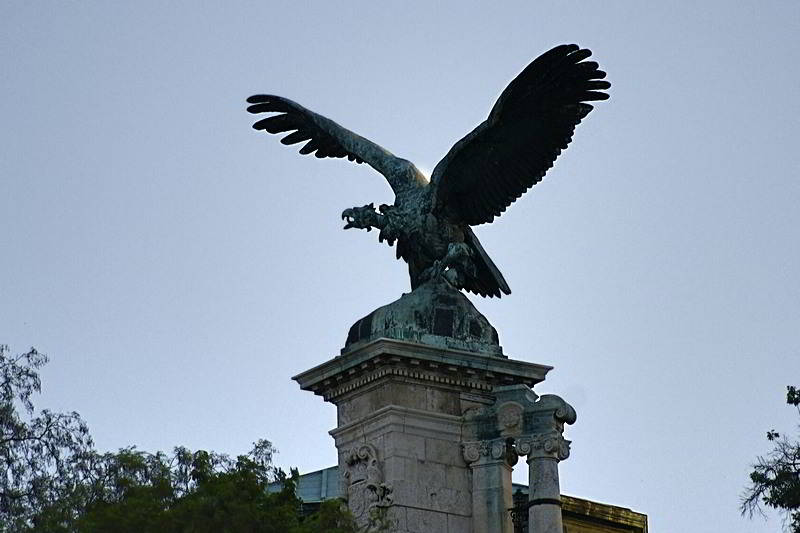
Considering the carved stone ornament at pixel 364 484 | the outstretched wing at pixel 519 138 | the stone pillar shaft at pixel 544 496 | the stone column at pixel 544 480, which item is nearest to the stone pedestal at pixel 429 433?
the carved stone ornament at pixel 364 484

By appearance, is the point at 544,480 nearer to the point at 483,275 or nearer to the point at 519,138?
the point at 483,275

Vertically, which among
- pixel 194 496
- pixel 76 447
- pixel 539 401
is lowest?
pixel 194 496

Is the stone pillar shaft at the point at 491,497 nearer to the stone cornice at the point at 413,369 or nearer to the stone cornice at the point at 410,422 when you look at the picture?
the stone cornice at the point at 410,422

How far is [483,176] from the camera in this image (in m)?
32.7

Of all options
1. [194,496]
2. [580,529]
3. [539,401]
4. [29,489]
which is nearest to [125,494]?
[194,496]

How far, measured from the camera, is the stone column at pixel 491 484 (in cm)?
3069

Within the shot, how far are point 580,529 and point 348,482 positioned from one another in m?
12.5

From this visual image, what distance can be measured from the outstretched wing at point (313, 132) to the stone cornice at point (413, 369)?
3339 mm

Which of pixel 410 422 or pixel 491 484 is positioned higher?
pixel 410 422

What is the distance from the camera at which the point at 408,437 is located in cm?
3077

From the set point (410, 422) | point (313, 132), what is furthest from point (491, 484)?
point (313, 132)

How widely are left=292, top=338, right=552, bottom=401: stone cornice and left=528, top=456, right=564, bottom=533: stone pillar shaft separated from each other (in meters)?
1.39

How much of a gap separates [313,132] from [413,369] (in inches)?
198

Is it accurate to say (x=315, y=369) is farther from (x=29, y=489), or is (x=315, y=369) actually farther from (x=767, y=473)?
(x=767, y=473)
